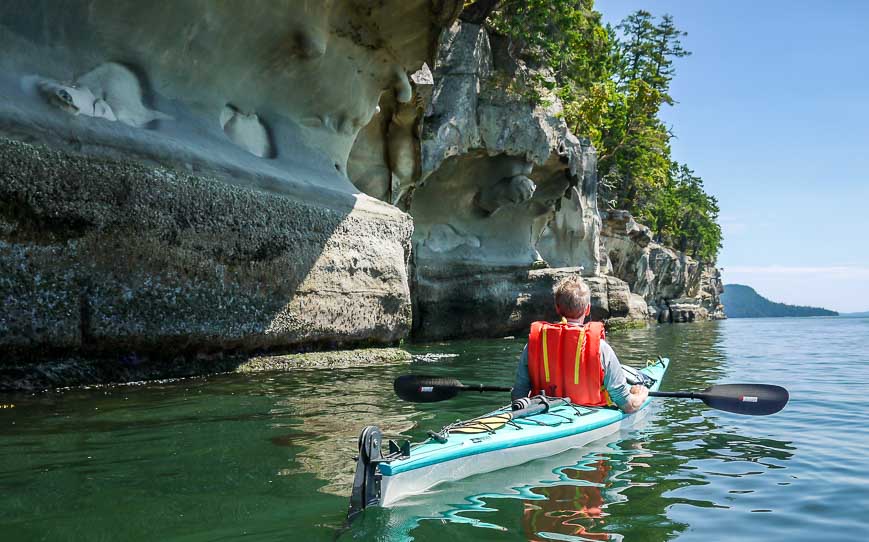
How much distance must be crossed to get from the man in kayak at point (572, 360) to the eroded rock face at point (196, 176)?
4201 mm

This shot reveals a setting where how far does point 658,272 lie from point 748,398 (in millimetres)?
40448

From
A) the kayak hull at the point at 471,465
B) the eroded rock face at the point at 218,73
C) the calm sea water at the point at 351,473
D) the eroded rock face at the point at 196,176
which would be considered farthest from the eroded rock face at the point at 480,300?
the kayak hull at the point at 471,465

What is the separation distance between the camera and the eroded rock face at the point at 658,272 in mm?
33625

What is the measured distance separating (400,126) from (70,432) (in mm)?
10525

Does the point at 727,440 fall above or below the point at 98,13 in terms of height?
below

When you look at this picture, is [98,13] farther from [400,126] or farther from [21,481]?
[400,126]

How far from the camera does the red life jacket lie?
5.15 m

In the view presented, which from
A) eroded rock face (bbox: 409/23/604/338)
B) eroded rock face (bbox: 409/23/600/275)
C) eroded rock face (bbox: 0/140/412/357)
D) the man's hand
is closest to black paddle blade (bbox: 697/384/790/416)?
the man's hand

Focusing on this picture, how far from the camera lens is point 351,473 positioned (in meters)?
4.34

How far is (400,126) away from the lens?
14797mm

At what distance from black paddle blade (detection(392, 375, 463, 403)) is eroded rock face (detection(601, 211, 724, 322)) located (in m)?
24.9

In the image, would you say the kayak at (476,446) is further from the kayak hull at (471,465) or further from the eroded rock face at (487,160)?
the eroded rock face at (487,160)

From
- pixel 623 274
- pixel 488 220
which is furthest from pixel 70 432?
pixel 623 274

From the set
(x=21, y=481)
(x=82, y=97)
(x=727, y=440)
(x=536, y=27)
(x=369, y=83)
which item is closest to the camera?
(x=21, y=481)
